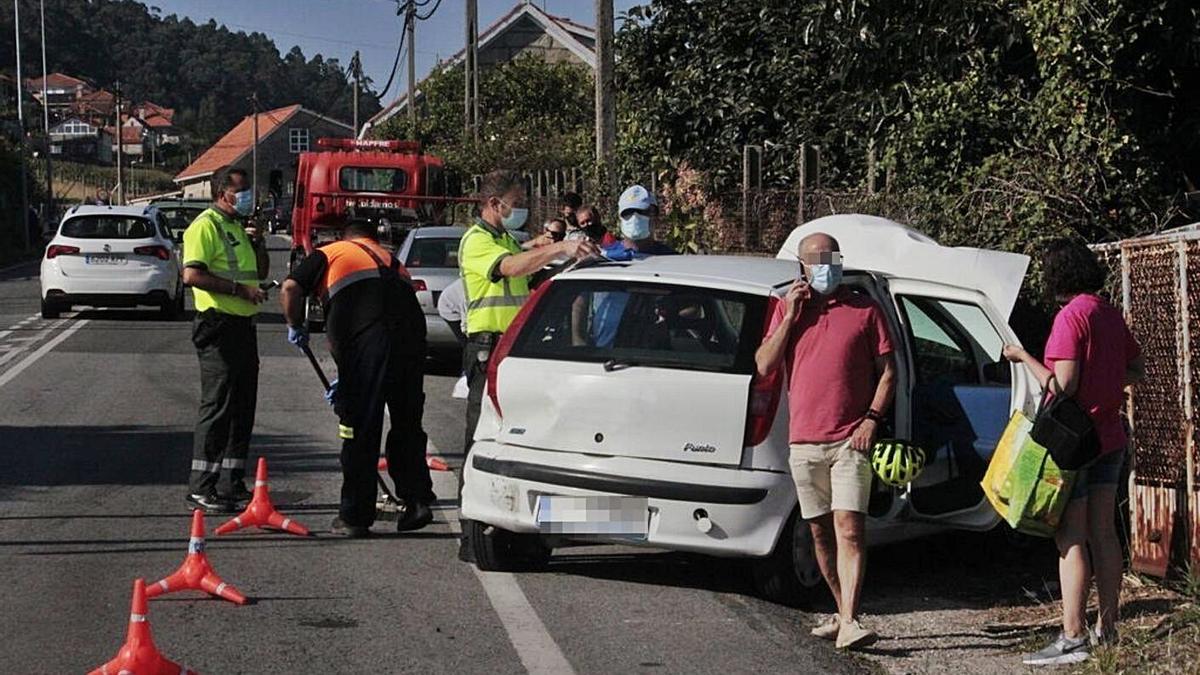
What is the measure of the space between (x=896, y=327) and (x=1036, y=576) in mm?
1658

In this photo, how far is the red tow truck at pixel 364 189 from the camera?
2662 cm

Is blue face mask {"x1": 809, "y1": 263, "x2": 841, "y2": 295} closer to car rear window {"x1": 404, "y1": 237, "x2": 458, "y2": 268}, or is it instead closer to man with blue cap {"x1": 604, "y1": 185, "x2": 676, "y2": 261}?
man with blue cap {"x1": 604, "y1": 185, "x2": 676, "y2": 261}

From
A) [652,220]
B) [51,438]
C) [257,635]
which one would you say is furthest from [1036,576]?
[51,438]

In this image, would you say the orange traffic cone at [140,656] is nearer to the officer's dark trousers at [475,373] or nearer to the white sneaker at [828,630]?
the white sneaker at [828,630]

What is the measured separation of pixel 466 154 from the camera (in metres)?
40.6

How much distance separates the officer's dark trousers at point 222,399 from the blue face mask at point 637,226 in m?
2.26

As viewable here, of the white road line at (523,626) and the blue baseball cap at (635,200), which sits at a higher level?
the blue baseball cap at (635,200)

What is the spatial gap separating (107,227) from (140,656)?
1916 centimetres

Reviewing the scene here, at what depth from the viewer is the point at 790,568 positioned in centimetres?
766

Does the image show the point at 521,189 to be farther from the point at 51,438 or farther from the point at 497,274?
the point at 51,438

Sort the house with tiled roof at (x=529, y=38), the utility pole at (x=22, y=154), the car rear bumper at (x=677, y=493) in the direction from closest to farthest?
1. the car rear bumper at (x=677, y=493)
2. the utility pole at (x=22, y=154)
3. the house with tiled roof at (x=529, y=38)

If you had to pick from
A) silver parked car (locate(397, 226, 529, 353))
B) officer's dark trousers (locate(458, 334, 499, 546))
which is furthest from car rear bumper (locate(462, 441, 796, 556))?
silver parked car (locate(397, 226, 529, 353))

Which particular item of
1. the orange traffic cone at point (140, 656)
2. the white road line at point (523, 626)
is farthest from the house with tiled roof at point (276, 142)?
the orange traffic cone at point (140, 656)

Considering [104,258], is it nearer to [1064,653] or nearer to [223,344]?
[223,344]
